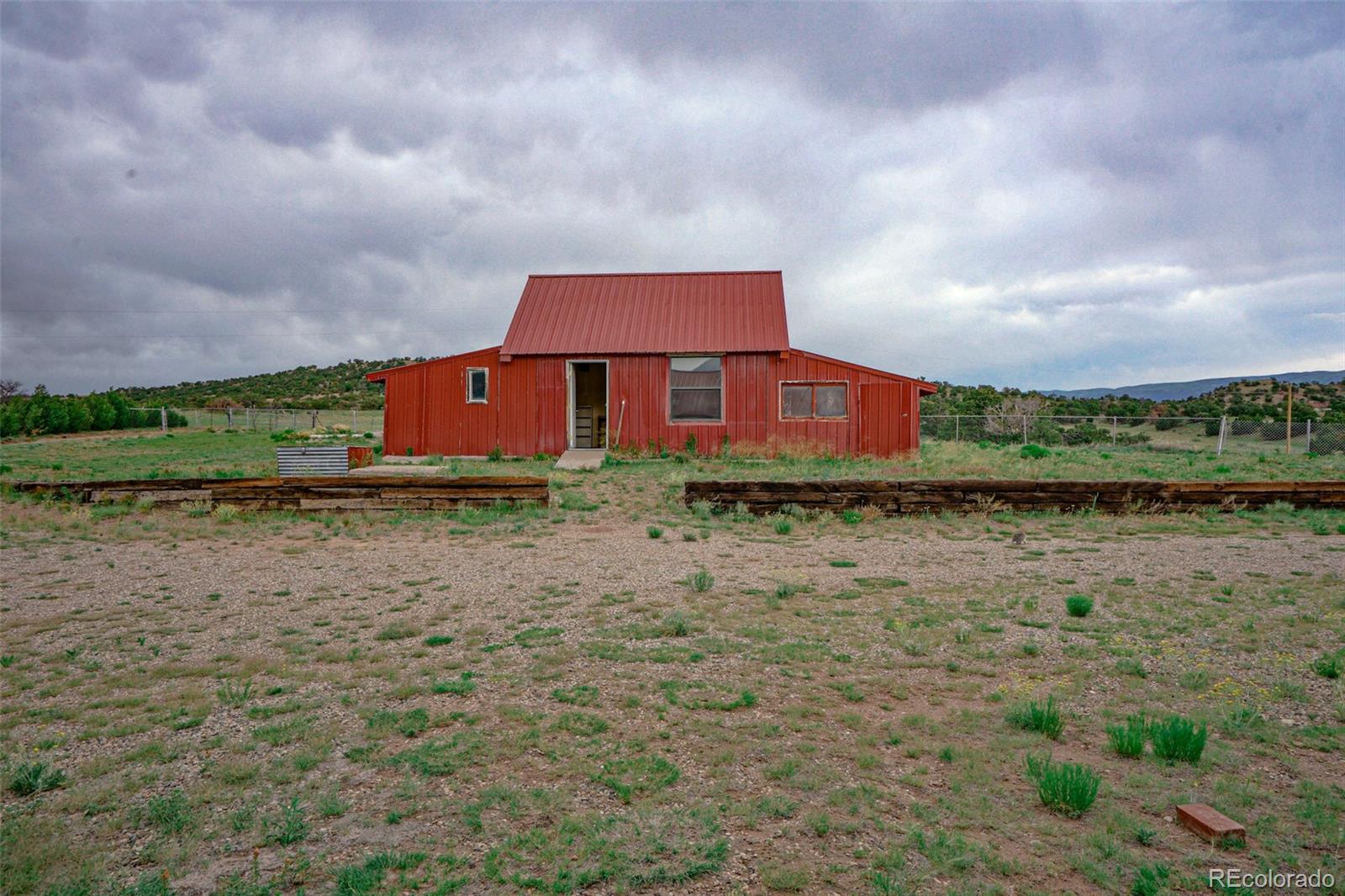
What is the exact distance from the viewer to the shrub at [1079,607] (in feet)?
19.0

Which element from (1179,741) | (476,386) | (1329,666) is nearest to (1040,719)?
(1179,741)

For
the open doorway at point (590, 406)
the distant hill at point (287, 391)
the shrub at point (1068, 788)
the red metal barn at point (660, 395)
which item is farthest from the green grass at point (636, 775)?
the distant hill at point (287, 391)

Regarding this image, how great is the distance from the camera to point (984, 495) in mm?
11016

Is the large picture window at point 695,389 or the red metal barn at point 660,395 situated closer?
the red metal barn at point 660,395

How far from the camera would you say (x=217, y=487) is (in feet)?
37.3

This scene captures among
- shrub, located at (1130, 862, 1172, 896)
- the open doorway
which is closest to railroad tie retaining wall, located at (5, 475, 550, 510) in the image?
shrub, located at (1130, 862, 1172, 896)

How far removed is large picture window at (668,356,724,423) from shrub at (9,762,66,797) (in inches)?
671

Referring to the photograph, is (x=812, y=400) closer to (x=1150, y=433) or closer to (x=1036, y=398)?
(x=1150, y=433)

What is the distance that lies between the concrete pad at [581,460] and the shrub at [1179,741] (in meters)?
13.3

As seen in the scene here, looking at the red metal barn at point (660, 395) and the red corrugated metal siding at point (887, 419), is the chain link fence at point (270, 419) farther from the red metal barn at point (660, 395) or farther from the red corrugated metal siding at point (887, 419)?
the red corrugated metal siding at point (887, 419)

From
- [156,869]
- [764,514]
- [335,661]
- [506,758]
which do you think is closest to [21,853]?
[156,869]

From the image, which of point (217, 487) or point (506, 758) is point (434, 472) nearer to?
point (217, 487)

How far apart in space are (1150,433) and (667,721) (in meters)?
33.8

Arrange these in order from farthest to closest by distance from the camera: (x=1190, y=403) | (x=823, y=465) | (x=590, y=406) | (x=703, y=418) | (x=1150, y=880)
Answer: (x=1190, y=403)
(x=590, y=406)
(x=703, y=418)
(x=823, y=465)
(x=1150, y=880)
